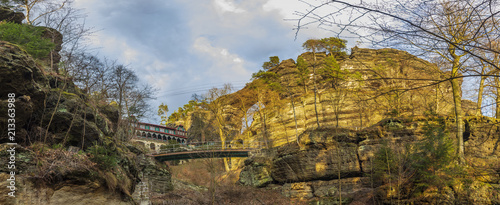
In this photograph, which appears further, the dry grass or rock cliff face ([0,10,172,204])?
the dry grass

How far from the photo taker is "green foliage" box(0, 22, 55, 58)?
11.7 meters

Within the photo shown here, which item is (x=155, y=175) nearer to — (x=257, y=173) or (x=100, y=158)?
(x=257, y=173)

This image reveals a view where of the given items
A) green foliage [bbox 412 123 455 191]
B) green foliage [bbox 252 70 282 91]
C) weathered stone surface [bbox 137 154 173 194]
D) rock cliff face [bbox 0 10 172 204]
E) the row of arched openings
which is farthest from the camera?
the row of arched openings

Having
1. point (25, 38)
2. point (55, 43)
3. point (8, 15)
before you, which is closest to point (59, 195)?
point (25, 38)

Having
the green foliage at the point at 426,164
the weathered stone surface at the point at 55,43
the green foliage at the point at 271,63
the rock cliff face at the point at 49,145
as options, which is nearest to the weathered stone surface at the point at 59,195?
the rock cliff face at the point at 49,145

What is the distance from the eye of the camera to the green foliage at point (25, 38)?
459 inches

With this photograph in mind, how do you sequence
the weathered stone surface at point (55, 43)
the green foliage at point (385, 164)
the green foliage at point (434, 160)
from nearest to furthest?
the weathered stone surface at point (55, 43), the green foliage at point (434, 160), the green foliage at point (385, 164)

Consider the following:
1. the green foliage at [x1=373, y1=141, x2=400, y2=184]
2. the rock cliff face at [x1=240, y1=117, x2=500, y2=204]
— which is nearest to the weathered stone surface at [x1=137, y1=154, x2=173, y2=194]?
the rock cliff face at [x1=240, y1=117, x2=500, y2=204]

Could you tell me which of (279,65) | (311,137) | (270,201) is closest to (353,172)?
(311,137)

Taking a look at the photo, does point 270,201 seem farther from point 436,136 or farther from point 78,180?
point 78,180

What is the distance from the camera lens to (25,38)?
40.1ft

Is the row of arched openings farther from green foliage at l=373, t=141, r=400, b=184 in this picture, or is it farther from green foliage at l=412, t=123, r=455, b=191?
green foliage at l=412, t=123, r=455, b=191

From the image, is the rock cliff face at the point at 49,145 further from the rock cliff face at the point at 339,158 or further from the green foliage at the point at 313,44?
the green foliage at the point at 313,44

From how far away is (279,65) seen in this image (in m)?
50.4
